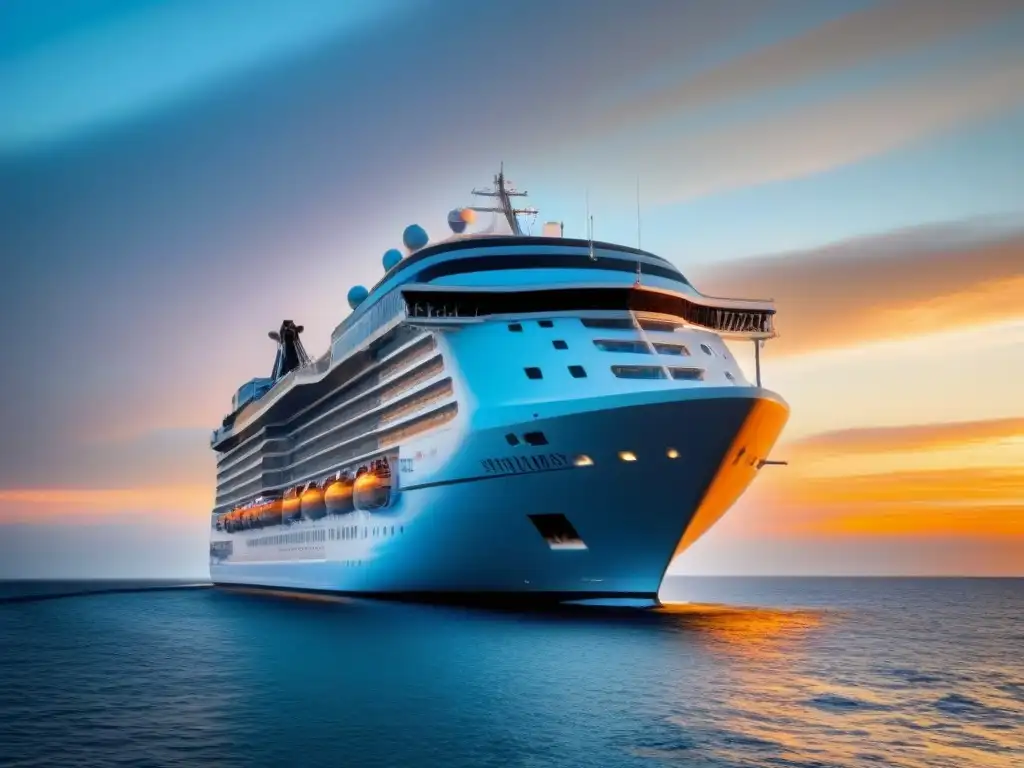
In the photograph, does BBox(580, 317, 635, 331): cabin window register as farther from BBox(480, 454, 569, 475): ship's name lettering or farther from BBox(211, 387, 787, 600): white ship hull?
BBox(480, 454, 569, 475): ship's name lettering

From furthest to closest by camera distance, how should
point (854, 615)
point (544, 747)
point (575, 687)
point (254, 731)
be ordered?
point (854, 615) → point (575, 687) → point (254, 731) → point (544, 747)

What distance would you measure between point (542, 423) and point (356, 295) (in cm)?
3678

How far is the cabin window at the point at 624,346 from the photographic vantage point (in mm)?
39031

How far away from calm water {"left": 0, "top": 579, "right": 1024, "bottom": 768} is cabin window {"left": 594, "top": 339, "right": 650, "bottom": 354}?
9.73 metres

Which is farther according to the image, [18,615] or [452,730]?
[18,615]

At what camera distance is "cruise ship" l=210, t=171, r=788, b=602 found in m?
34.7

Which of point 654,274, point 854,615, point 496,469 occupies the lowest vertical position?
point 854,615

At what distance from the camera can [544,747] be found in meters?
16.2

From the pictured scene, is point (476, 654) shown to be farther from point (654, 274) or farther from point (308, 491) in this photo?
point (308, 491)

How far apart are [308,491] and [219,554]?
41.2m

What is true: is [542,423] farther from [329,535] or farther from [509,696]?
[329,535]

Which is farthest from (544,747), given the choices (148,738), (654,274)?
(654,274)

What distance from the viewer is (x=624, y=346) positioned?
129ft

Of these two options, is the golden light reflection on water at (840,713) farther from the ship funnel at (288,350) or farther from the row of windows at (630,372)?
the ship funnel at (288,350)
